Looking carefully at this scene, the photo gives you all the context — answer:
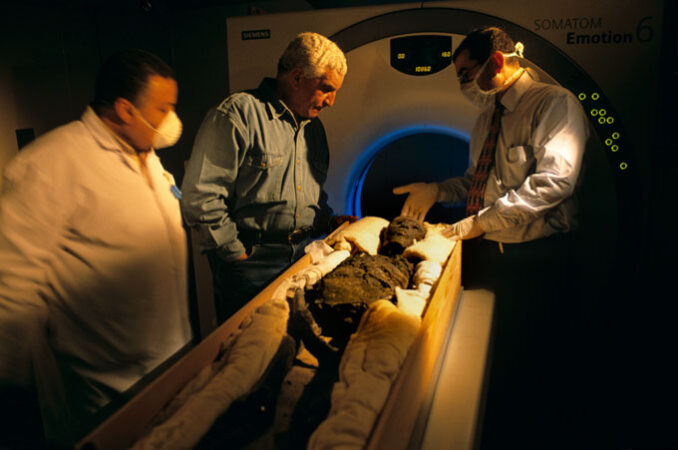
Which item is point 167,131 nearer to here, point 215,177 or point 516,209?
point 215,177

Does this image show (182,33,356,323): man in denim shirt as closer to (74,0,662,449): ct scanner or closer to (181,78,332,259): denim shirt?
(181,78,332,259): denim shirt

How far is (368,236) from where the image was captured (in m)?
1.57

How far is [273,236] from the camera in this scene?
153cm

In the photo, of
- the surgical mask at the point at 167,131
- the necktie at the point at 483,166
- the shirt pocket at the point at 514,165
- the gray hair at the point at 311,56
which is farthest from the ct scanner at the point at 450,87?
the surgical mask at the point at 167,131

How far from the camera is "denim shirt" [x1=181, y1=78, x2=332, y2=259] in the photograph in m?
1.27

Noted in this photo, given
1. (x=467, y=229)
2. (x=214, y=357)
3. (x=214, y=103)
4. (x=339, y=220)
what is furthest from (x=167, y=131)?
(x=467, y=229)

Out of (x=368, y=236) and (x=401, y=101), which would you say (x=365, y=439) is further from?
(x=401, y=101)

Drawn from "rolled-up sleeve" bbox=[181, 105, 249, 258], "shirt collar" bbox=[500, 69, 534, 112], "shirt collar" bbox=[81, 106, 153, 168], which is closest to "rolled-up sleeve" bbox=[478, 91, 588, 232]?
"shirt collar" bbox=[500, 69, 534, 112]

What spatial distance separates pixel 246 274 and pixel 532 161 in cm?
102

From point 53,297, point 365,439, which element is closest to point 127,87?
point 53,297

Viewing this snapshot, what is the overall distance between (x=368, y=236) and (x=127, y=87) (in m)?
0.91

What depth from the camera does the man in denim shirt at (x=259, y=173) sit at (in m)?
1.30

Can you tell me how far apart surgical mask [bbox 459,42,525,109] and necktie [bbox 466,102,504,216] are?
45mm

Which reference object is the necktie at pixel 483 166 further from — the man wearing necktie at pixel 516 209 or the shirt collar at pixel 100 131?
the shirt collar at pixel 100 131
